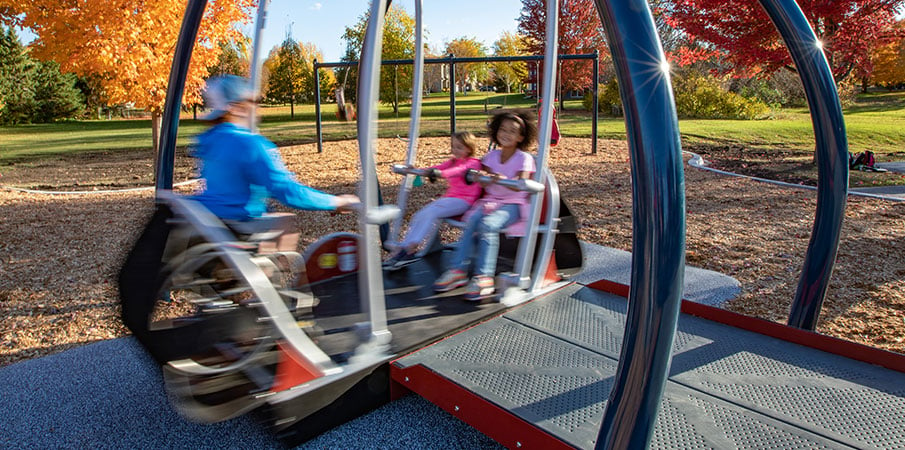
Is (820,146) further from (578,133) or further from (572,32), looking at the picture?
(572,32)

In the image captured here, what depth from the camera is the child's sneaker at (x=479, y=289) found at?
3441 mm

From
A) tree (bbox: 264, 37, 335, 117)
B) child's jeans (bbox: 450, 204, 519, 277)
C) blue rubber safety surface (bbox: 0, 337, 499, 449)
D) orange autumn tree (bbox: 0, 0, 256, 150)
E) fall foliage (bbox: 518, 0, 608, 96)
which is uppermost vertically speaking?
fall foliage (bbox: 518, 0, 608, 96)

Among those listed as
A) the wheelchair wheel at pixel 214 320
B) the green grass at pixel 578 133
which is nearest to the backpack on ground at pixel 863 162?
the green grass at pixel 578 133

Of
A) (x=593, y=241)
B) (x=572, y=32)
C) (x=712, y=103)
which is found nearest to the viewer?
(x=593, y=241)

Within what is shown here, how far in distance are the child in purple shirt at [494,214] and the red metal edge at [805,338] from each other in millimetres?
1151

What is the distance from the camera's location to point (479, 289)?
3.45 m

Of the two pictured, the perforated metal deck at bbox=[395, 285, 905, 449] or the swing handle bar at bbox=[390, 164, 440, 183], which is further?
the swing handle bar at bbox=[390, 164, 440, 183]

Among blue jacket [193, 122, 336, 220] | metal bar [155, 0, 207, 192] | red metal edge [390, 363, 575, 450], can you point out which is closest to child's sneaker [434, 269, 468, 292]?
red metal edge [390, 363, 575, 450]

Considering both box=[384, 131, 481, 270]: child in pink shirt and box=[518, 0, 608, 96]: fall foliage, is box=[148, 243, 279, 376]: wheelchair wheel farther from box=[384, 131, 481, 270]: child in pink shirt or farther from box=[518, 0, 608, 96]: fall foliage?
box=[518, 0, 608, 96]: fall foliage

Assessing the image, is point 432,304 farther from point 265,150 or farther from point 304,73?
point 304,73

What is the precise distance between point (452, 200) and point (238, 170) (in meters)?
1.62

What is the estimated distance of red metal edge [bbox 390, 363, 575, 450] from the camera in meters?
2.15

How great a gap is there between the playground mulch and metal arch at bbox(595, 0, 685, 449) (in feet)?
7.77

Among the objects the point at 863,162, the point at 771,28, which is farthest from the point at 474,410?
the point at 863,162
